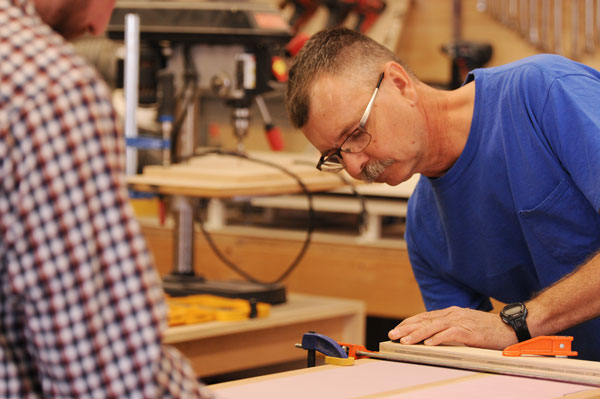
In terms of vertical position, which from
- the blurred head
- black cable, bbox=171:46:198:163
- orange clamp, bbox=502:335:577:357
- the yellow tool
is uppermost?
the blurred head

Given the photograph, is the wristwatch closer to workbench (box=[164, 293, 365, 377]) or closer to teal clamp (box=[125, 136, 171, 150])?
workbench (box=[164, 293, 365, 377])

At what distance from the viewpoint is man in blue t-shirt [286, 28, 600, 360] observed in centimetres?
161

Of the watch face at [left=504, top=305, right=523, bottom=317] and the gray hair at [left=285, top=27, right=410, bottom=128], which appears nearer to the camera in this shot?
the watch face at [left=504, top=305, right=523, bottom=317]

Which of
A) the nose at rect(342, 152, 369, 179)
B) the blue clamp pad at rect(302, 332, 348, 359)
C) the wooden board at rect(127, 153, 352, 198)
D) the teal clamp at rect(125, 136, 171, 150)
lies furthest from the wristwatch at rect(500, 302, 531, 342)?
the teal clamp at rect(125, 136, 171, 150)

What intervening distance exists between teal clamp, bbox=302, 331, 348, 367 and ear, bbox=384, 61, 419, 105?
0.52 metres

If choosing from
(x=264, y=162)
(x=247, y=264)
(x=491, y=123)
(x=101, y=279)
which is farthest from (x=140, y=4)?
(x=101, y=279)

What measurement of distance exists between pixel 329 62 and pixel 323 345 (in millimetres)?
542

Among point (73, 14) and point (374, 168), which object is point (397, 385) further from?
point (73, 14)

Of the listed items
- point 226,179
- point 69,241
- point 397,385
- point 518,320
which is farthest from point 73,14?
point 226,179

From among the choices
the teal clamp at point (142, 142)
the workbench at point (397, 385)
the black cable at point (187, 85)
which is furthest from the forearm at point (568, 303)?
the black cable at point (187, 85)

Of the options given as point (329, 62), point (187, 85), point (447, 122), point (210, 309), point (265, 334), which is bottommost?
point (265, 334)

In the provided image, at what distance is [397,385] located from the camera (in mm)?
1378

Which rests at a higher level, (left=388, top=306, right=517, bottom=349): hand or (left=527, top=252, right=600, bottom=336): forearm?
(left=527, top=252, right=600, bottom=336): forearm

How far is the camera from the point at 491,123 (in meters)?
1.78
